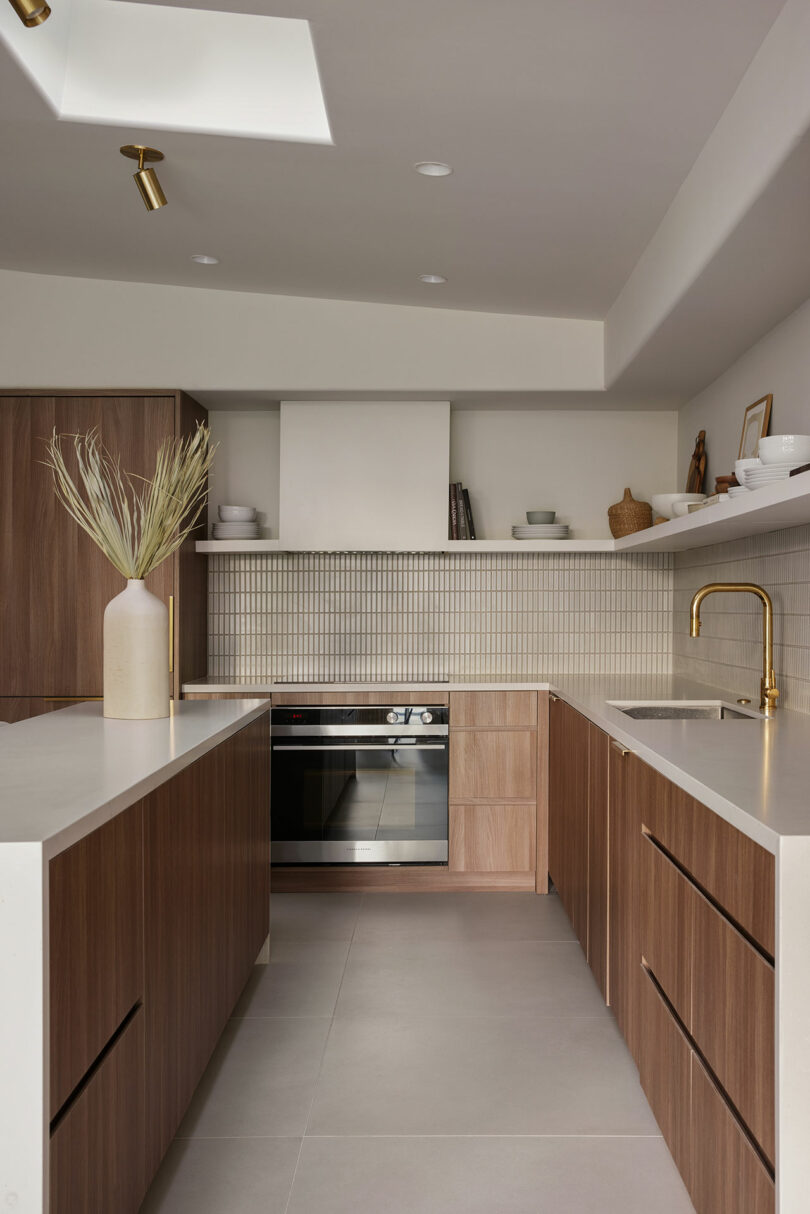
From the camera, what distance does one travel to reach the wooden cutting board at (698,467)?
165 inches

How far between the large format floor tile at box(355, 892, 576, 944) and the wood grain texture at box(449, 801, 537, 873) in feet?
0.42

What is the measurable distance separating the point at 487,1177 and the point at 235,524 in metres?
3.04

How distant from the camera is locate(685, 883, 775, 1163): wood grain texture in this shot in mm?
1414

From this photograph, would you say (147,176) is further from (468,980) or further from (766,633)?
(468,980)

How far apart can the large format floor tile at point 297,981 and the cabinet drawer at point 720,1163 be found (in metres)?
1.40

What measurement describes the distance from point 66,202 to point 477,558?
2.37m

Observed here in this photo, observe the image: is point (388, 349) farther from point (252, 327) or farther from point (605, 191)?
point (605, 191)

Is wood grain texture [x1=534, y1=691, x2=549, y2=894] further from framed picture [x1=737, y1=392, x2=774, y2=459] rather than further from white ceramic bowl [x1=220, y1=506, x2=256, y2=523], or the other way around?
white ceramic bowl [x1=220, y1=506, x2=256, y2=523]

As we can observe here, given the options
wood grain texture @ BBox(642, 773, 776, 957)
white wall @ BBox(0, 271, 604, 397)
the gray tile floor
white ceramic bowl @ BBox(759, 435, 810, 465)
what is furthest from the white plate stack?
wood grain texture @ BBox(642, 773, 776, 957)

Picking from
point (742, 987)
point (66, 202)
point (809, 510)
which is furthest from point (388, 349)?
point (742, 987)

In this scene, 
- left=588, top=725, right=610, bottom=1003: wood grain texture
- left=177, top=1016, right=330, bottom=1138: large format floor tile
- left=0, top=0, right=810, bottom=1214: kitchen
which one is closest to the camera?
left=0, top=0, right=810, bottom=1214: kitchen

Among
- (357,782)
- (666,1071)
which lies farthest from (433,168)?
(357,782)

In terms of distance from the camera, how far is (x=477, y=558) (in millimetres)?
4766

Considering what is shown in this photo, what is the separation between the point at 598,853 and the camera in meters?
2.93
